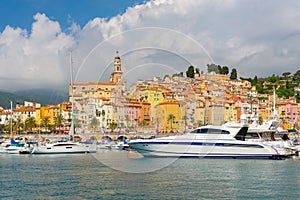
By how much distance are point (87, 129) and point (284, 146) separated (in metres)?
16.8

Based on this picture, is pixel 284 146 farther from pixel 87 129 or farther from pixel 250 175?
pixel 87 129

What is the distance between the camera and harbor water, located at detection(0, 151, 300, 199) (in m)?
16.0

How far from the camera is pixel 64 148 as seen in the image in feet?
127

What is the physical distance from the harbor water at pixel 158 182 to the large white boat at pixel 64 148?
12.7m

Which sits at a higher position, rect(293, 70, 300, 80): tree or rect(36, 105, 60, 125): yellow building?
rect(293, 70, 300, 80): tree

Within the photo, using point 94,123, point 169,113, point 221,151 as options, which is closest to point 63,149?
point 221,151

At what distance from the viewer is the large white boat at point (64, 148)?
126 ft

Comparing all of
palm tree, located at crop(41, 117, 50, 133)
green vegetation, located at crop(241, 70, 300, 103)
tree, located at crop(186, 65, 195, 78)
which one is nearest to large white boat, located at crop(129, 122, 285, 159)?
tree, located at crop(186, 65, 195, 78)

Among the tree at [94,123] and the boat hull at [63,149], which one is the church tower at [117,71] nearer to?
the tree at [94,123]

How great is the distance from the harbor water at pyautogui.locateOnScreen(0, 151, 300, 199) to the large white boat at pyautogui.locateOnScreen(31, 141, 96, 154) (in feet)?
41.5

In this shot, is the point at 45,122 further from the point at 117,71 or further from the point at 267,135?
the point at 117,71

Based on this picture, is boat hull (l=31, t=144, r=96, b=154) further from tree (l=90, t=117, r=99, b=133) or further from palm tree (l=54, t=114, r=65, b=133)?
palm tree (l=54, t=114, r=65, b=133)

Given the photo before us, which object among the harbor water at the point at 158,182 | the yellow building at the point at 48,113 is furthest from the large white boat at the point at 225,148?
the yellow building at the point at 48,113

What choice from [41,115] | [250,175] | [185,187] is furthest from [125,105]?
[41,115]
